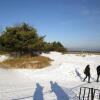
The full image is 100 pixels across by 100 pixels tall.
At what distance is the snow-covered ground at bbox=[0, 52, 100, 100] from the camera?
586 inches

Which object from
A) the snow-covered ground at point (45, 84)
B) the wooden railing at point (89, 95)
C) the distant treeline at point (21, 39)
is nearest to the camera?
the wooden railing at point (89, 95)

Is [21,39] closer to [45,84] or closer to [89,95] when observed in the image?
[45,84]

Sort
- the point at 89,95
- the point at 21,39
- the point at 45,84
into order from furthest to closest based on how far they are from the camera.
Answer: the point at 21,39 → the point at 45,84 → the point at 89,95

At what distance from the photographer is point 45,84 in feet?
66.1

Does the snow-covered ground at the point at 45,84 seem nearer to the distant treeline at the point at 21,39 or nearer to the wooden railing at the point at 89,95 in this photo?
the wooden railing at the point at 89,95

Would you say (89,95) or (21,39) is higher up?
(21,39)

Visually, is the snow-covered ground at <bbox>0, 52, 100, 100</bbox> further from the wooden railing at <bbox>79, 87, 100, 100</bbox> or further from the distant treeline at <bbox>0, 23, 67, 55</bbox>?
the distant treeline at <bbox>0, 23, 67, 55</bbox>

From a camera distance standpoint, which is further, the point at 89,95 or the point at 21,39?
the point at 21,39

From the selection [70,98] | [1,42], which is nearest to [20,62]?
[1,42]

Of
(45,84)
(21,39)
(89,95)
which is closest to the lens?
(89,95)

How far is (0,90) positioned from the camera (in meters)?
16.3

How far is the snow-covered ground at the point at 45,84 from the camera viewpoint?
14891mm

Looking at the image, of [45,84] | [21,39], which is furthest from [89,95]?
[21,39]

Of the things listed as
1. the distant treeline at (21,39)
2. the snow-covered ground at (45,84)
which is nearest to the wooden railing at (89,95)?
the snow-covered ground at (45,84)
